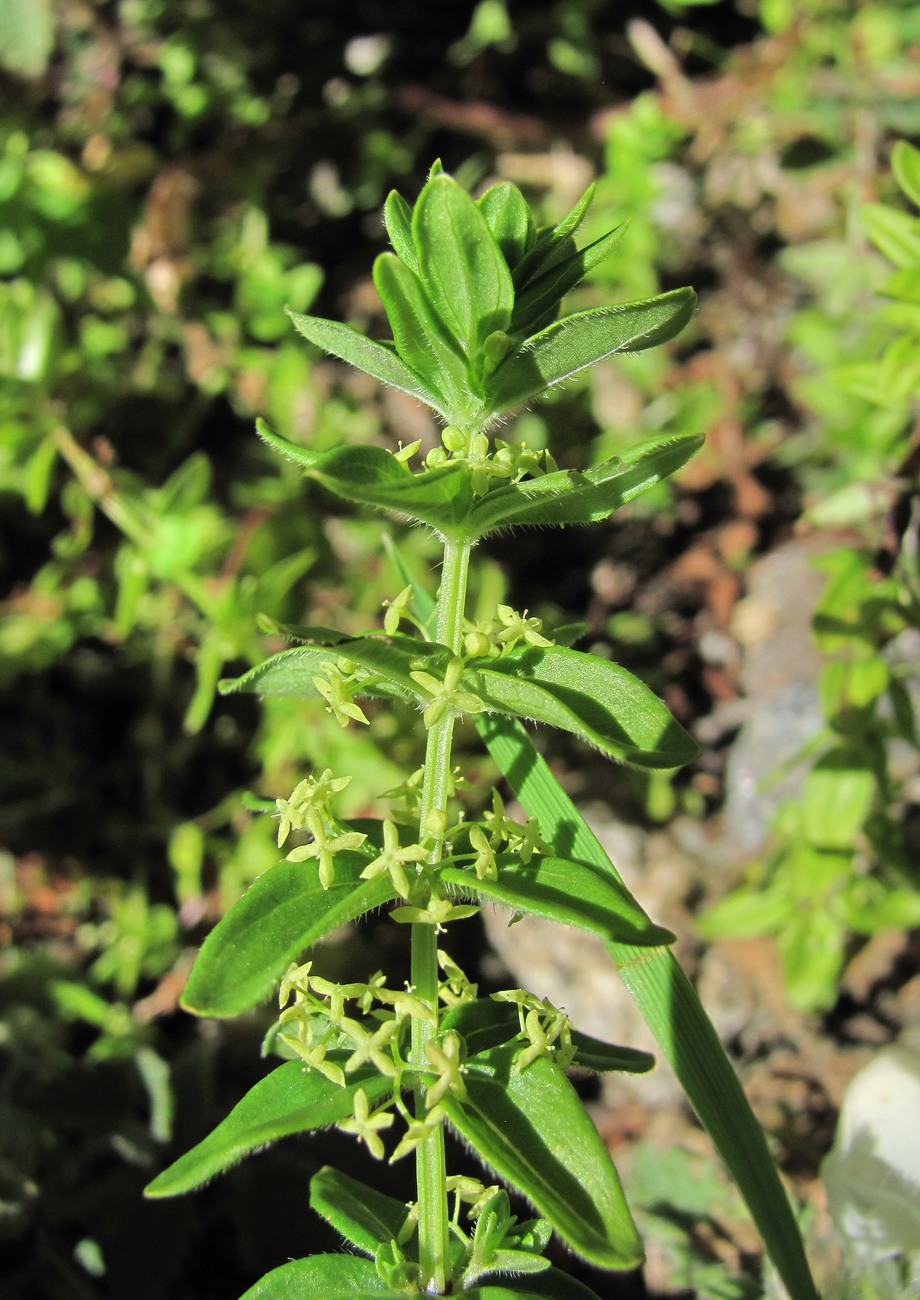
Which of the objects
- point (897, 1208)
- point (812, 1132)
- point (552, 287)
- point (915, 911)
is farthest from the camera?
point (812, 1132)

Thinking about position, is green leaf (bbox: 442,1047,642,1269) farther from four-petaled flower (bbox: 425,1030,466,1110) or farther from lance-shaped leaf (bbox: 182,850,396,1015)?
lance-shaped leaf (bbox: 182,850,396,1015)

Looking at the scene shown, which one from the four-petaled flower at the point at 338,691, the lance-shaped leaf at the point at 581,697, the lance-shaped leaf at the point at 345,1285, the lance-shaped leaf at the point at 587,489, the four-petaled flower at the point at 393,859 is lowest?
the lance-shaped leaf at the point at 345,1285

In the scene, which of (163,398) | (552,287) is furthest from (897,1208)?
(163,398)

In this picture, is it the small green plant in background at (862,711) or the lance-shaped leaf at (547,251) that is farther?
the small green plant in background at (862,711)

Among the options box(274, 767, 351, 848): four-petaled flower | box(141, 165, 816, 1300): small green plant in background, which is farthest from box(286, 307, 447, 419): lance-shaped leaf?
box(274, 767, 351, 848): four-petaled flower

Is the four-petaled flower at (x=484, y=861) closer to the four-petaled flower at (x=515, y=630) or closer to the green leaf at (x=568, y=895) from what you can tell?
the green leaf at (x=568, y=895)

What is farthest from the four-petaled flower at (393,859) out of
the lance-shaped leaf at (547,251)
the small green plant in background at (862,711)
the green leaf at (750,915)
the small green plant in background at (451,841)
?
the green leaf at (750,915)

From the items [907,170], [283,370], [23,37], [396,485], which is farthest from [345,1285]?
[23,37]

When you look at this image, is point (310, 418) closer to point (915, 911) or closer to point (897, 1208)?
point (915, 911)
